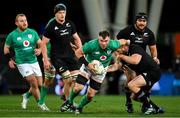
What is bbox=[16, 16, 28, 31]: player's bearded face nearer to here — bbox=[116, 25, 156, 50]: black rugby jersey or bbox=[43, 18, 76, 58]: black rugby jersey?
bbox=[43, 18, 76, 58]: black rugby jersey

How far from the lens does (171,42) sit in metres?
36.4

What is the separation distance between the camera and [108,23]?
3378 centimetres

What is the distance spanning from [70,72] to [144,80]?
210cm

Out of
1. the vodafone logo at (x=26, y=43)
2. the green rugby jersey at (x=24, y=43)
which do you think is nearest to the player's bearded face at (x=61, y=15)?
the green rugby jersey at (x=24, y=43)

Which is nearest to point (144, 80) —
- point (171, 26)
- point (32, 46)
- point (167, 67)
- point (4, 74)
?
point (32, 46)

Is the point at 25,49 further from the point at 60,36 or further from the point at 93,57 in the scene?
the point at 93,57

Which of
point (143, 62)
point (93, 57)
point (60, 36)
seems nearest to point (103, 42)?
point (93, 57)

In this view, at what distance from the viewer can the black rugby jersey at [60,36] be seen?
18500mm

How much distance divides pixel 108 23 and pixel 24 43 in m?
14.9

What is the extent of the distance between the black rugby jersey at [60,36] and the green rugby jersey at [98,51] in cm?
138

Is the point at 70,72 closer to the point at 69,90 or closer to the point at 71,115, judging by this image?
the point at 69,90

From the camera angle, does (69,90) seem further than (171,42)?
No

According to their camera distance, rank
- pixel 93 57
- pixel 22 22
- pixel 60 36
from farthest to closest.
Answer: pixel 22 22
pixel 60 36
pixel 93 57

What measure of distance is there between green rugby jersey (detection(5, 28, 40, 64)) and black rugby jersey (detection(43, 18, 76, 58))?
0.66 m
